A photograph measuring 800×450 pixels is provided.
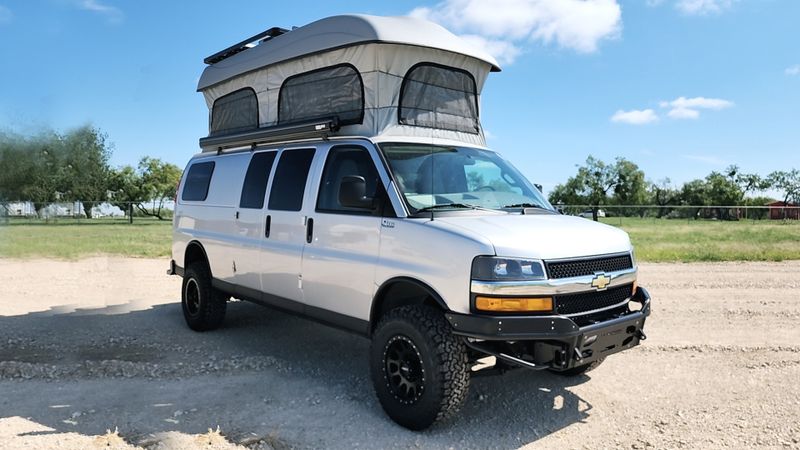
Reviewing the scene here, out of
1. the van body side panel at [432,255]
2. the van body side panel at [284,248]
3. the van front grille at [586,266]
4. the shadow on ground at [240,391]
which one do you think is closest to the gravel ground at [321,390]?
the shadow on ground at [240,391]

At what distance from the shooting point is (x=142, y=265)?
1577cm

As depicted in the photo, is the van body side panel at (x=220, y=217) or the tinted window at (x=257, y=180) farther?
the van body side panel at (x=220, y=217)

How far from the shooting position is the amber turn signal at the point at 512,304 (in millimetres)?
4047

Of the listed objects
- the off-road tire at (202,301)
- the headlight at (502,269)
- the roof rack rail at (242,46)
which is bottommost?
the off-road tire at (202,301)

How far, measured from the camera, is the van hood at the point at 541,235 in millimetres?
4102

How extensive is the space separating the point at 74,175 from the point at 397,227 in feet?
179

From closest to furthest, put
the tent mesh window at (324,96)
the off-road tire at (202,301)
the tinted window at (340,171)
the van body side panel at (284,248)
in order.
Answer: the tinted window at (340,171), the tent mesh window at (324,96), the van body side panel at (284,248), the off-road tire at (202,301)

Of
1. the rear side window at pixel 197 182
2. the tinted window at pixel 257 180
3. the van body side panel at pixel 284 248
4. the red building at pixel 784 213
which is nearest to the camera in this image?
the van body side panel at pixel 284 248

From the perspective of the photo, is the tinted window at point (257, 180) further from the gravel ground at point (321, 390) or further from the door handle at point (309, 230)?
the gravel ground at point (321, 390)

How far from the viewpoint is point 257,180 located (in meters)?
6.52

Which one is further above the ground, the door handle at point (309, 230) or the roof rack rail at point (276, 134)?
the roof rack rail at point (276, 134)

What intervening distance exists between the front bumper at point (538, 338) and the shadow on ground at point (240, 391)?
72 centimetres

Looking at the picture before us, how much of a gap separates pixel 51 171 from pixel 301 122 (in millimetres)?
44077

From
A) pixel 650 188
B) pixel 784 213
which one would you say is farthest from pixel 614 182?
pixel 784 213
